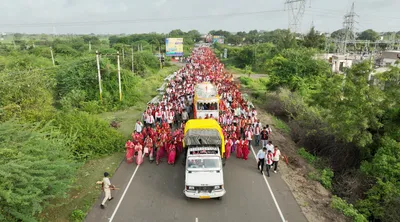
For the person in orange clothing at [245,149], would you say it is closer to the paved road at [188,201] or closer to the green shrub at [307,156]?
the paved road at [188,201]

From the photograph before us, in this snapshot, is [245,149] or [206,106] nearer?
[245,149]

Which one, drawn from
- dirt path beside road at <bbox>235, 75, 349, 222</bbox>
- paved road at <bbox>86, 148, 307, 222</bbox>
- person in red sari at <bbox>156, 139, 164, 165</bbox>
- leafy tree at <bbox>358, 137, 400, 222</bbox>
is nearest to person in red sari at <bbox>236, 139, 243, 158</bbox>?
paved road at <bbox>86, 148, 307, 222</bbox>

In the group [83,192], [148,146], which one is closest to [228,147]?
[148,146]

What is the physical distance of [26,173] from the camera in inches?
312

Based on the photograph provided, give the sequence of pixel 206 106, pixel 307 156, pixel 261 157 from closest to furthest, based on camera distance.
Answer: pixel 261 157, pixel 307 156, pixel 206 106

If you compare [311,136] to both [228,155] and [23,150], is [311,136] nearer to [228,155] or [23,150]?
[228,155]

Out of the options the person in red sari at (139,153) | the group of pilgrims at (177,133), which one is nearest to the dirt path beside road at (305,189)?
the group of pilgrims at (177,133)

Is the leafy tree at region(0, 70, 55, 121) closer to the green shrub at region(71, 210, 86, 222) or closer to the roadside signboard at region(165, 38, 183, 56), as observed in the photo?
the green shrub at region(71, 210, 86, 222)

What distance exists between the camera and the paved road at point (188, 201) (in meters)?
9.49

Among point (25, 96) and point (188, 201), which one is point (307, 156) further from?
point (25, 96)

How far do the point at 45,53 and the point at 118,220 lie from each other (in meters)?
47.2

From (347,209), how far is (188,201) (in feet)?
18.3

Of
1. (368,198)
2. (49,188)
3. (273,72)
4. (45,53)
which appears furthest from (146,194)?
(45,53)

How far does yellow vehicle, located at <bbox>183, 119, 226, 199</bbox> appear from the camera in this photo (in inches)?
391
